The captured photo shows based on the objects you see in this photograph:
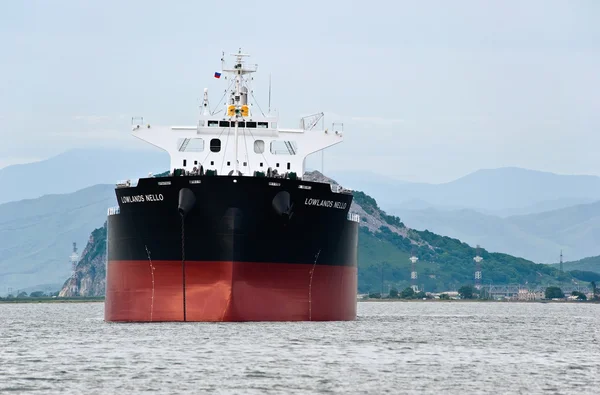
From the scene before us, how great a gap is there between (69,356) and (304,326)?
44.4 ft

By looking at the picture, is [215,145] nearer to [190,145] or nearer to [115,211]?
[190,145]

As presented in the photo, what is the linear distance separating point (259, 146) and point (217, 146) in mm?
1962

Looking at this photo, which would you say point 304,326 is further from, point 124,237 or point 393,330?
point 124,237

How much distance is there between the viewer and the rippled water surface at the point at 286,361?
113ft

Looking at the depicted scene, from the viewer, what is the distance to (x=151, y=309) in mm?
54219

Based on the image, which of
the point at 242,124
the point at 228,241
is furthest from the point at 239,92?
the point at 228,241

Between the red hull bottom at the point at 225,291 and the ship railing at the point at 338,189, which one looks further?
the ship railing at the point at 338,189

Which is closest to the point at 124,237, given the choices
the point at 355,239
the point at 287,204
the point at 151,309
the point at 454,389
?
the point at 151,309

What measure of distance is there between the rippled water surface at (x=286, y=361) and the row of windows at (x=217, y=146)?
1000 cm

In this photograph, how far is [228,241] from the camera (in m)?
51.9

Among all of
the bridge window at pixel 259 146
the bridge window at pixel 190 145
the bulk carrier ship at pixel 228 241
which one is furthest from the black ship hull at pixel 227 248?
the bridge window at pixel 259 146

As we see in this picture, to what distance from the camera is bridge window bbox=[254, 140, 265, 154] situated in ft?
195

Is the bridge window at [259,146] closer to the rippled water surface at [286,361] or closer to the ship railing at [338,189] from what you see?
the ship railing at [338,189]

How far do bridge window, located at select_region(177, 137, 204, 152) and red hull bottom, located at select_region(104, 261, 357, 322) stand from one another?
6672mm
